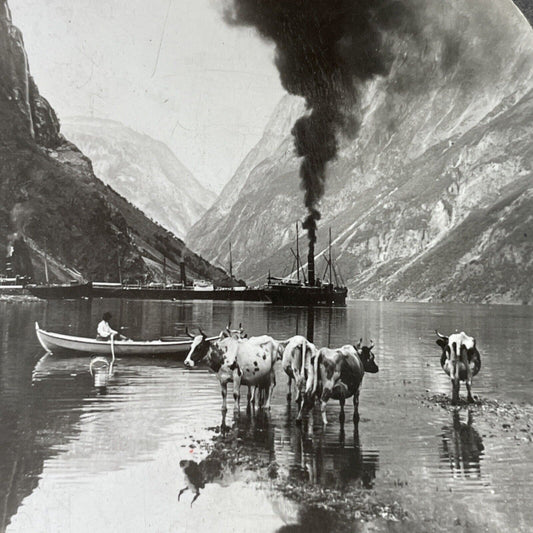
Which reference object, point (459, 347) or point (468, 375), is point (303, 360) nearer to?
point (459, 347)

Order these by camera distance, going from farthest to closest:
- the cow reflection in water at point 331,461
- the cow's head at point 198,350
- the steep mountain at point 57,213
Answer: the steep mountain at point 57,213
the cow's head at point 198,350
the cow reflection in water at point 331,461

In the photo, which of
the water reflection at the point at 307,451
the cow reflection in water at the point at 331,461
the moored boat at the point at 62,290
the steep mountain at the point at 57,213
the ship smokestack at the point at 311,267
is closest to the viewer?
the cow reflection in water at the point at 331,461

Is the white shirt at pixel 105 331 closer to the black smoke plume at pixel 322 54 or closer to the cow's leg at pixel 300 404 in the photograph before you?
the black smoke plume at pixel 322 54

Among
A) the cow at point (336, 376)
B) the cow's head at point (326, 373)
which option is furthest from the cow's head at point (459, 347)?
the cow's head at point (326, 373)

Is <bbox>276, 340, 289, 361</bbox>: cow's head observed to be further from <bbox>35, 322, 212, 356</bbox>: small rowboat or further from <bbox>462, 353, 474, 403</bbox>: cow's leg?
<bbox>35, 322, 212, 356</bbox>: small rowboat

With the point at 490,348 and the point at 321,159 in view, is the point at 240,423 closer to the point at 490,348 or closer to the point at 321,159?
the point at 321,159
